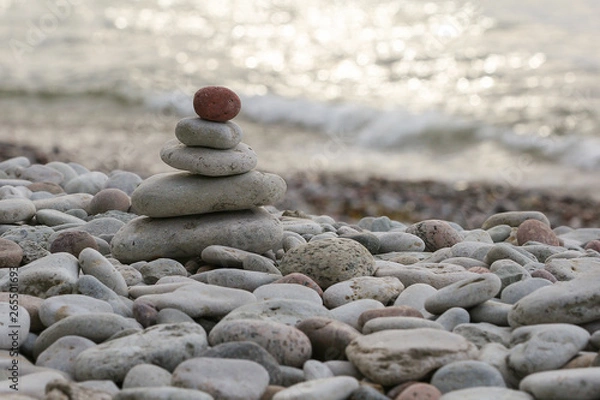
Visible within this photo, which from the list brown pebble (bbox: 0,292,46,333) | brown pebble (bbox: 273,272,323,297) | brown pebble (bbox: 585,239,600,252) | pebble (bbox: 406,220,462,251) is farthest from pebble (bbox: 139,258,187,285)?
brown pebble (bbox: 585,239,600,252)

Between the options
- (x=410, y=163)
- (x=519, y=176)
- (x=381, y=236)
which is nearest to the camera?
(x=381, y=236)

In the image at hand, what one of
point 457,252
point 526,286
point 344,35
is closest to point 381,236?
point 457,252

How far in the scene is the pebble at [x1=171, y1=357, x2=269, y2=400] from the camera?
7.50ft

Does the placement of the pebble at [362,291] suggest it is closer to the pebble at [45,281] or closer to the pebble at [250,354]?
the pebble at [250,354]

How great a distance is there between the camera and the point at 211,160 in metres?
3.64

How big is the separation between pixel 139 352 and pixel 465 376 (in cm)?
101

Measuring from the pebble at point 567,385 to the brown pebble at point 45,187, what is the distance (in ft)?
12.0

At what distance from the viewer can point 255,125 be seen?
12.3 meters

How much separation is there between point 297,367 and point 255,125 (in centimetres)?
991

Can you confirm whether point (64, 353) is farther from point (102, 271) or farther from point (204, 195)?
point (204, 195)

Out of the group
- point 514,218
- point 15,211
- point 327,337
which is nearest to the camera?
point 327,337

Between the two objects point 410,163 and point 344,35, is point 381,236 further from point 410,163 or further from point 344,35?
point 344,35

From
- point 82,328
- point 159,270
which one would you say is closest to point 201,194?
point 159,270

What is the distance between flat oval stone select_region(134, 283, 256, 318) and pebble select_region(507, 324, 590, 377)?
102 cm
